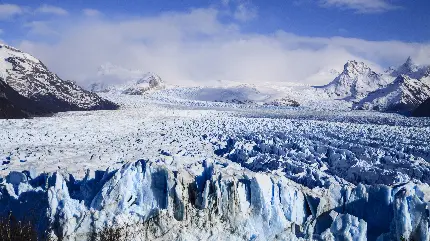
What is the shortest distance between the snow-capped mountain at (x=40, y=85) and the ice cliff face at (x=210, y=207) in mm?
21332

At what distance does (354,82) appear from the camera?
65500mm

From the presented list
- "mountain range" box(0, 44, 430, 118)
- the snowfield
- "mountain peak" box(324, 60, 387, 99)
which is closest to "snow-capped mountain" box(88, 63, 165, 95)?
"mountain range" box(0, 44, 430, 118)

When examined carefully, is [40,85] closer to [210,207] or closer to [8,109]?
[8,109]

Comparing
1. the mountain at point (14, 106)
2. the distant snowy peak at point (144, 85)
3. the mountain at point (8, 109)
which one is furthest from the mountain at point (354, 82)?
the mountain at point (8, 109)

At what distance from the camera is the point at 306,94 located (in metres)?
54.0

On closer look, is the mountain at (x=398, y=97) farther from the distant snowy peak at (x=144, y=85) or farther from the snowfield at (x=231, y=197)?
the snowfield at (x=231, y=197)

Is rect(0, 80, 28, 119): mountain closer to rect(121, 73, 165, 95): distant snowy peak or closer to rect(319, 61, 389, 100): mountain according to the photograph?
rect(121, 73, 165, 95): distant snowy peak

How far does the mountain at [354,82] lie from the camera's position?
198 ft

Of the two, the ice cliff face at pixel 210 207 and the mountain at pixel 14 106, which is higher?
the mountain at pixel 14 106

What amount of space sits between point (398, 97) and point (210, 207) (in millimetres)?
42663

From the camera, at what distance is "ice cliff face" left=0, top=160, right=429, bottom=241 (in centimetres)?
738

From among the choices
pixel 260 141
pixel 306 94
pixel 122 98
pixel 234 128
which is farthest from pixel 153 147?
pixel 306 94

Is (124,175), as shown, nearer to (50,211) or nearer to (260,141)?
(50,211)

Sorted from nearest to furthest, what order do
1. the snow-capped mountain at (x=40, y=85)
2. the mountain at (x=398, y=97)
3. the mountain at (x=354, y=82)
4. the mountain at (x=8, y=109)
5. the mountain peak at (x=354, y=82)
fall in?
the mountain at (x=8, y=109) < the snow-capped mountain at (x=40, y=85) < the mountain at (x=398, y=97) < the mountain at (x=354, y=82) < the mountain peak at (x=354, y=82)
